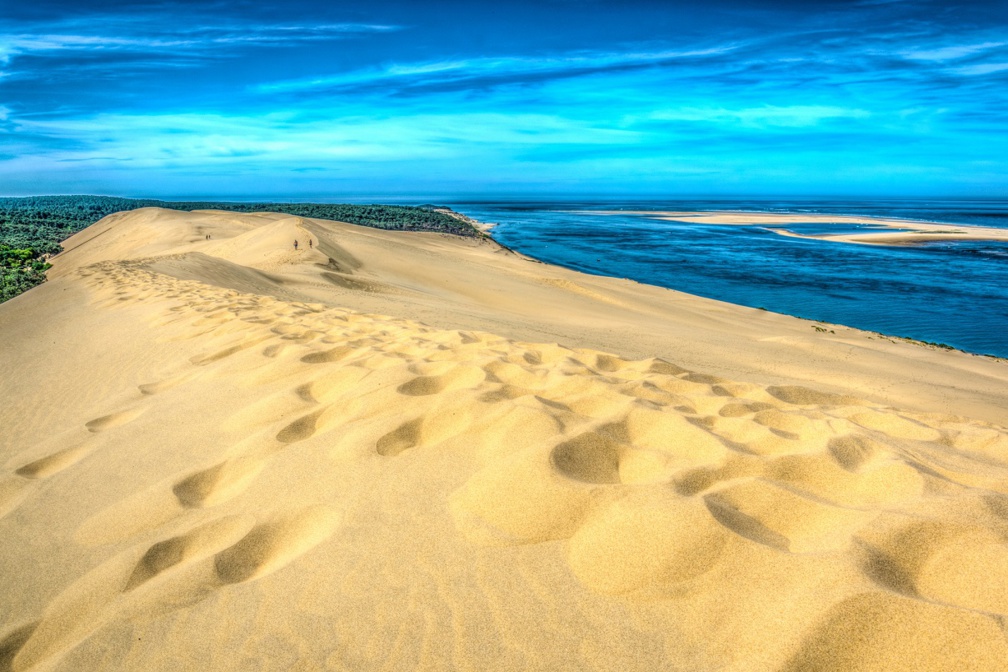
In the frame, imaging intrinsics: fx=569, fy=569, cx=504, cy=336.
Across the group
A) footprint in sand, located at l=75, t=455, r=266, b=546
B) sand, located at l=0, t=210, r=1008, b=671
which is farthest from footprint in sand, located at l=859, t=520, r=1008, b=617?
footprint in sand, located at l=75, t=455, r=266, b=546

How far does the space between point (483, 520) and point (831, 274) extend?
23098 mm

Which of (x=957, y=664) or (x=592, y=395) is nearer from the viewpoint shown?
(x=957, y=664)

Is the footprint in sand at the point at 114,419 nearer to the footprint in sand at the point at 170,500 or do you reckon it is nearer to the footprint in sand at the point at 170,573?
the footprint in sand at the point at 170,500

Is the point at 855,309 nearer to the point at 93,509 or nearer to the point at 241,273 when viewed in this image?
the point at 241,273

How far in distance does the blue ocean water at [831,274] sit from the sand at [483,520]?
41.8 feet

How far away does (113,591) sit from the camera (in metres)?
1.69

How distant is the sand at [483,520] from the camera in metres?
1.37

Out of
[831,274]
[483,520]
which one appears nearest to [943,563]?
[483,520]

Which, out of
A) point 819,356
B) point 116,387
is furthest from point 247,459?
point 819,356

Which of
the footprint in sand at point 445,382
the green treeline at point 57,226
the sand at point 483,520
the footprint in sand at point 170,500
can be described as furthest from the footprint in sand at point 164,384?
the green treeline at point 57,226

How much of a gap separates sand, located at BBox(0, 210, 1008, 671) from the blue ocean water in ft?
41.8

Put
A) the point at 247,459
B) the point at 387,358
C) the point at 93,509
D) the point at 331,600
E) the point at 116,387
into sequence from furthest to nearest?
the point at 116,387, the point at 387,358, the point at 247,459, the point at 93,509, the point at 331,600

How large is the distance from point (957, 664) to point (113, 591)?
2.16 meters

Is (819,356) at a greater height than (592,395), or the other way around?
(592,395)
